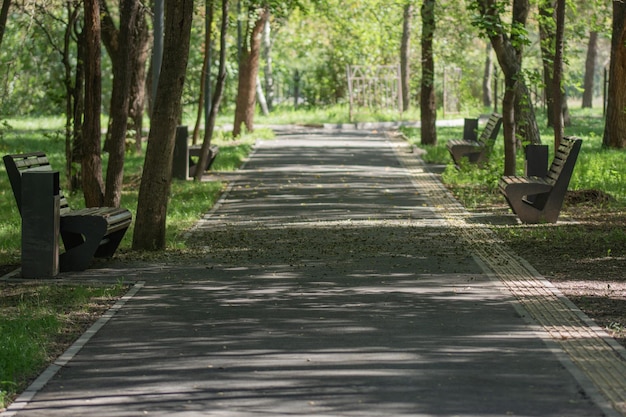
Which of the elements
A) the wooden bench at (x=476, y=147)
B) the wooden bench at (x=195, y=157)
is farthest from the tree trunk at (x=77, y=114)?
the wooden bench at (x=476, y=147)

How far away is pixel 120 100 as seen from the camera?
14.6 m

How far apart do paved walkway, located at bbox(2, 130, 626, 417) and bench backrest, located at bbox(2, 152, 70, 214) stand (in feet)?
3.15

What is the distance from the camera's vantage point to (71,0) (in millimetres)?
17203

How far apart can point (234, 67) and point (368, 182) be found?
94.8 feet

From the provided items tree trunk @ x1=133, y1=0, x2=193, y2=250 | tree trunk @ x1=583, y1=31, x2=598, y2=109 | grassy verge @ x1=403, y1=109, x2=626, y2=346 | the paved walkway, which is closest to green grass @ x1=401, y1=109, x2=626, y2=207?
grassy verge @ x1=403, y1=109, x2=626, y2=346

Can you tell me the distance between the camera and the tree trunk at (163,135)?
41.2 ft

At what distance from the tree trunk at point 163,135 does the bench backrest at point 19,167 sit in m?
1.06

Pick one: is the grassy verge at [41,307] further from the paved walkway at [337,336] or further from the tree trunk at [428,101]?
the tree trunk at [428,101]

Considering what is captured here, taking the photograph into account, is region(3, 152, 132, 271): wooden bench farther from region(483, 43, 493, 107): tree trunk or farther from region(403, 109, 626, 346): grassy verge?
region(483, 43, 493, 107): tree trunk

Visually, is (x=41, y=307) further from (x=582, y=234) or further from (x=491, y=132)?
(x=491, y=132)

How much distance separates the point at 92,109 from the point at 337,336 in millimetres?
7661

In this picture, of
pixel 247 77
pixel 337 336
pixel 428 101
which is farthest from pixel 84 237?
pixel 247 77

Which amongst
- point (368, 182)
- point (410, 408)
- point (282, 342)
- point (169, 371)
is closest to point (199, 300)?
point (282, 342)

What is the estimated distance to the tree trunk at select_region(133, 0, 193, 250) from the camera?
1257cm
